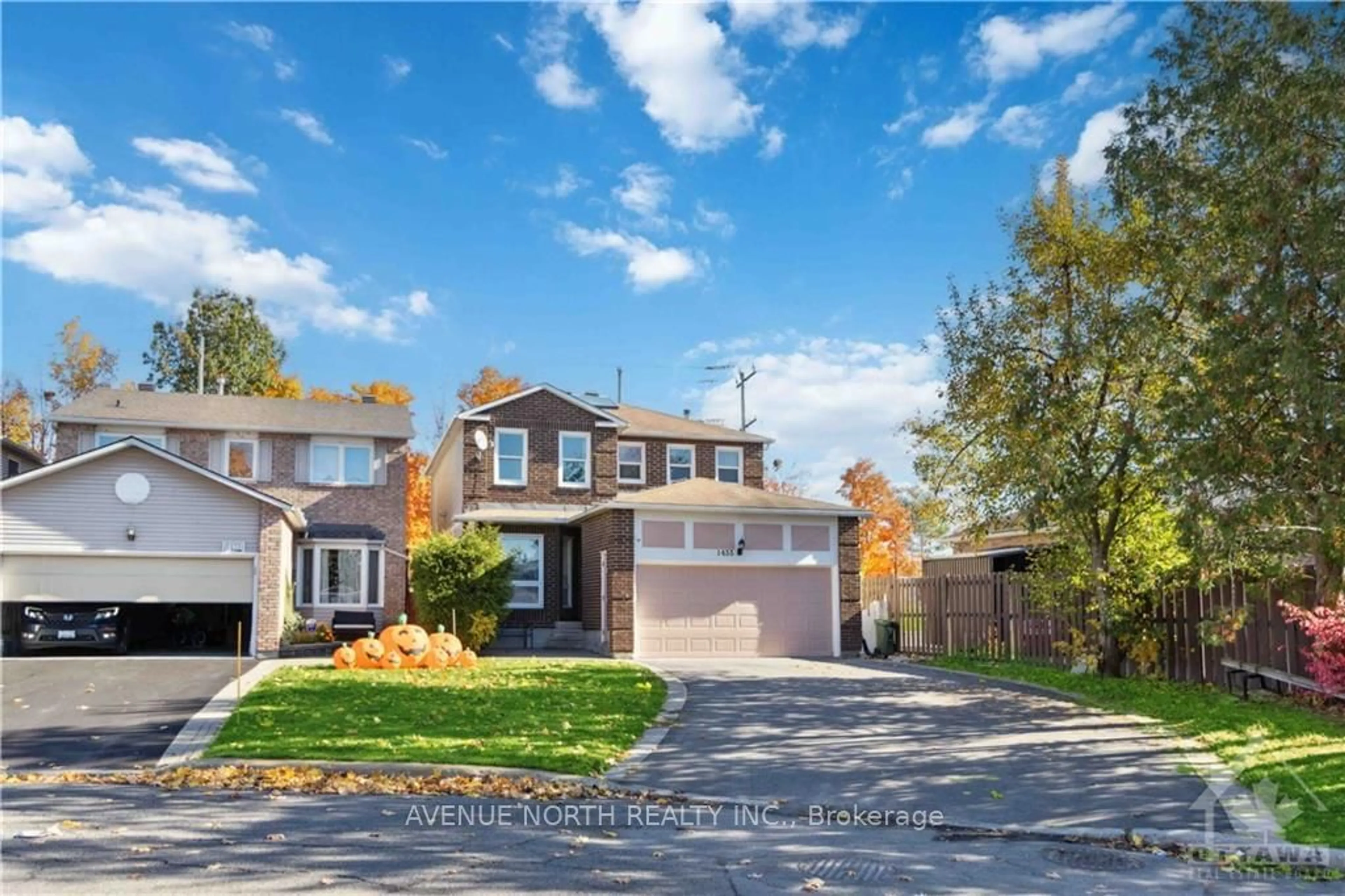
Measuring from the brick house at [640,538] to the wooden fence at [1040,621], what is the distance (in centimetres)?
135

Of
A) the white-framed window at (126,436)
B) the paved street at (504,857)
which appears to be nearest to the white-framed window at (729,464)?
the white-framed window at (126,436)

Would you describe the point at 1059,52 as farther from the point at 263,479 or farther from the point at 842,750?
the point at 263,479

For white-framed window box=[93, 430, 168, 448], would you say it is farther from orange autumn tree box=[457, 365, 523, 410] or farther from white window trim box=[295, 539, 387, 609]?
orange autumn tree box=[457, 365, 523, 410]

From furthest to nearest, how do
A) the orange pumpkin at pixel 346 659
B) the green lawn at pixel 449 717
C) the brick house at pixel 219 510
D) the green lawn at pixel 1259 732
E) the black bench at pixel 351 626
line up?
the black bench at pixel 351 626
the brick house at pixel 219 510
the orange pumpkin at pixel 346 659
the green lawn at pixel 449 717
the green lawn at pixel 1259 732

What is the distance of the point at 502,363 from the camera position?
45000 millimetres

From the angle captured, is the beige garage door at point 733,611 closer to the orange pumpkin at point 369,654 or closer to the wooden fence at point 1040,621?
the wooden fence at point 1040,621

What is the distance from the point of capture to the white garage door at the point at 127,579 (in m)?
22.0

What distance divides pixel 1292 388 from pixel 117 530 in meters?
21.5

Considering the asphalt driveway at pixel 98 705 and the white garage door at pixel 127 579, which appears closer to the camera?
the asphalt driveway at pixel 98 705

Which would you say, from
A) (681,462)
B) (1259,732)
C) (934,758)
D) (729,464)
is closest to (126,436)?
(681,462)

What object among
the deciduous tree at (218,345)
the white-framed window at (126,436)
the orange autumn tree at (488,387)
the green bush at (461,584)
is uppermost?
the deciduous tree at (218,345)

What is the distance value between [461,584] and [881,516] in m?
27.9

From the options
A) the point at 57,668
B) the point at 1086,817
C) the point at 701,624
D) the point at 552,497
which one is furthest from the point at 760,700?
the point at 552,497

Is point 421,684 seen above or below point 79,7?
below
